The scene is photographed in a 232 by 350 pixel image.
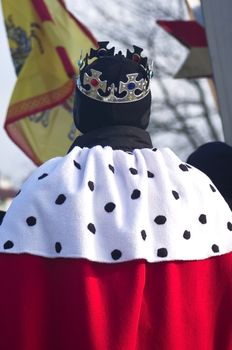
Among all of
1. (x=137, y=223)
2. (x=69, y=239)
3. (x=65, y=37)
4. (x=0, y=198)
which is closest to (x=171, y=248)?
(x=137, y=223)

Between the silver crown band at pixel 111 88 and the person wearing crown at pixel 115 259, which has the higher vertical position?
the silver crown band at pixel 111 88

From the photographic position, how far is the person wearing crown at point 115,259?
123cm

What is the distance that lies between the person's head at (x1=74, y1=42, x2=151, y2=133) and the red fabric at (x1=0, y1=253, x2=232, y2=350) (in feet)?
1.29

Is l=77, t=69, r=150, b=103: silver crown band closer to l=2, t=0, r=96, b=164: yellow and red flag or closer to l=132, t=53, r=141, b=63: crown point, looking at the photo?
l=132, t=53, r=141, b=63: crown point

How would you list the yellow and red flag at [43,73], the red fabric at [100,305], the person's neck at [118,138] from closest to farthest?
the red fabric at [100,305]
the person's neck at [118,138]
the yellow and red flag at [43,73]

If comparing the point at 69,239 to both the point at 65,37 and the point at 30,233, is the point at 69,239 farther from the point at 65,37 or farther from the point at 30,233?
the point at 65,37

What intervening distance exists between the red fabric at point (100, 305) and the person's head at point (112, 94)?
1.29ft

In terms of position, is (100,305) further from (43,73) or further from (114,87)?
(43,73)

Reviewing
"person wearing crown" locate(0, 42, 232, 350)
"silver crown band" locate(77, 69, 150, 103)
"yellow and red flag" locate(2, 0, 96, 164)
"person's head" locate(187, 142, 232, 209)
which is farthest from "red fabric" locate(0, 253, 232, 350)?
"yellow and red flag" locate(2, 0, 96, 164)

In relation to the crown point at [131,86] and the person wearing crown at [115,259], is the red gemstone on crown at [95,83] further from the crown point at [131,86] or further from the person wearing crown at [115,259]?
A: the person wearing crown at [115,259]

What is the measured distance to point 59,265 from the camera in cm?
124

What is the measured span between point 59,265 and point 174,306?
0.25 metres

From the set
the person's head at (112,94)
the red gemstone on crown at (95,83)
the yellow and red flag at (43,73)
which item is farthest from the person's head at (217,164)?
the yellow and red flag at (43,73)

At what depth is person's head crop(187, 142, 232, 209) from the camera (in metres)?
2.13
